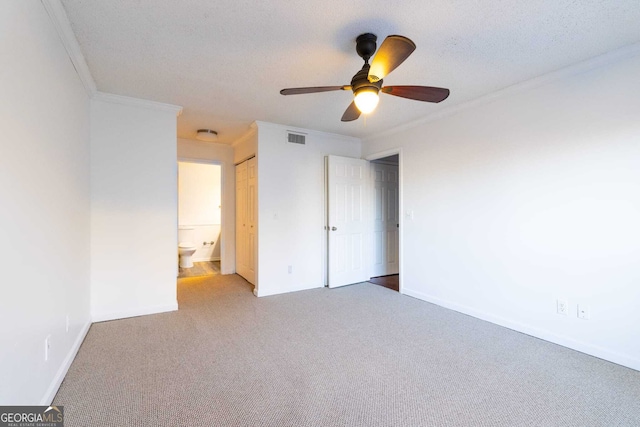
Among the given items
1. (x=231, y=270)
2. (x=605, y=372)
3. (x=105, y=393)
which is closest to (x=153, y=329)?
(x=105, y=393)

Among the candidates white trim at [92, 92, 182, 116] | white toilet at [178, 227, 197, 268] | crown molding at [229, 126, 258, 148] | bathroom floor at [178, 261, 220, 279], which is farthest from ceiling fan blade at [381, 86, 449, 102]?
white toilet at [178, 227, 197, 268]

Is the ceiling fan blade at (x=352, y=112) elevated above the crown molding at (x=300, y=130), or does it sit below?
below

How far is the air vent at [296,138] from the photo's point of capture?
412cm

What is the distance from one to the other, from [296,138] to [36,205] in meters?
3.05

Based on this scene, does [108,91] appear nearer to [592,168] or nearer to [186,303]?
[186,303]

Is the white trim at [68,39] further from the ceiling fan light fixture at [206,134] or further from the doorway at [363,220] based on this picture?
the doorway at [363,220]

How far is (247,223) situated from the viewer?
458cm

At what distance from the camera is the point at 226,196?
16.7 ft

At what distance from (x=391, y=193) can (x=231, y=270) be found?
10.5 ft

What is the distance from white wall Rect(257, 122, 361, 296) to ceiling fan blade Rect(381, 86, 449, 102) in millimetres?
2236

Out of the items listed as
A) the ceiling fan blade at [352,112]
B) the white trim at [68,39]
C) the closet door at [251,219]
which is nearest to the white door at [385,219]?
the closet door at [251,219]

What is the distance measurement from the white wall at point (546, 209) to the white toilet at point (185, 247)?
4456 mm

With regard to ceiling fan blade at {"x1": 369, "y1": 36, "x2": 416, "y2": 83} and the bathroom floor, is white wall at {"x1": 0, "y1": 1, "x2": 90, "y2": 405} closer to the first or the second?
ceiling fan blade at {"x1": 369, "y1": 36, "x2": 416, "y2": 83}

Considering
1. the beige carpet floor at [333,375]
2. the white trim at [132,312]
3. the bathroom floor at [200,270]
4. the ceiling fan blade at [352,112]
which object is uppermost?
the ceiling fan blade at [352,112]
